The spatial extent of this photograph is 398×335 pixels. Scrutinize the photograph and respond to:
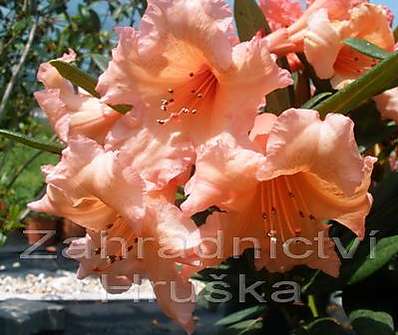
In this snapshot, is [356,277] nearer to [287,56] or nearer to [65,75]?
[287,56]

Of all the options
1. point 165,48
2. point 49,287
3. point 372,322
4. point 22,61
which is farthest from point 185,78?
point 49,287

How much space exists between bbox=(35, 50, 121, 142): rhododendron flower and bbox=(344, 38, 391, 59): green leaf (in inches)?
7.9

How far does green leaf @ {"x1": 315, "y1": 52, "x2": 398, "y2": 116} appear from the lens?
20.7 inches

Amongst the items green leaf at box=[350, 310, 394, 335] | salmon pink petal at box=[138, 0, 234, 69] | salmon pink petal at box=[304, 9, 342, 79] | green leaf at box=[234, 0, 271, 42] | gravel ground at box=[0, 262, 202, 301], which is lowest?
gravel ground at box=[0, 262, 202, 301]

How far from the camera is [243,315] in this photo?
2.62 feet

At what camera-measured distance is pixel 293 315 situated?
2.37 feet

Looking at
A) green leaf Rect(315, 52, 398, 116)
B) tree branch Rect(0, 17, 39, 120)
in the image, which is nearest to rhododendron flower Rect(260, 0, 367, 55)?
green leaf Rect(315, 52, 398, 116)

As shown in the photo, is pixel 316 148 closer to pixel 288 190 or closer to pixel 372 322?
pixel 288 190

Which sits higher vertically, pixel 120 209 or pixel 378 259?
pixel 120 209

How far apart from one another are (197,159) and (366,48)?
0.17 metres

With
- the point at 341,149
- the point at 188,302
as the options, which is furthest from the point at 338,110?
the point at 188,302

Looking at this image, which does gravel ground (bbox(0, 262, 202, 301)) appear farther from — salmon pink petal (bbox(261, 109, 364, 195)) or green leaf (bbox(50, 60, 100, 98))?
salmon pink petal (bbox(261, 109, 364, 195))

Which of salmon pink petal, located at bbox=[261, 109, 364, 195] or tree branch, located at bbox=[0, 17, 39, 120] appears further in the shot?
tree branch, located at bbox=[0, 17, 39, 120]

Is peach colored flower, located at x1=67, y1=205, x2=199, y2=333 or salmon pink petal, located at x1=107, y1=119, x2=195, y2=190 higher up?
salmon pink petal, located at x1=107, y1=119, x2=195, y2=190
